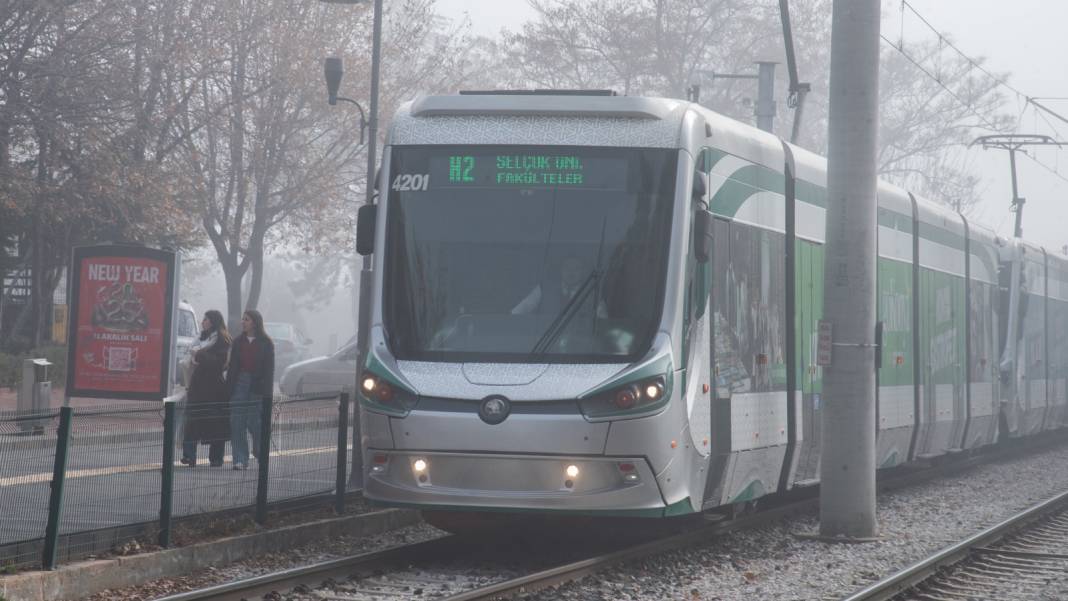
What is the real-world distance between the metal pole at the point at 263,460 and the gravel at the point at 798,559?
310cm

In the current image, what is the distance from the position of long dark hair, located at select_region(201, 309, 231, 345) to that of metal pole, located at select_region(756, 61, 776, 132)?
12.7 meters

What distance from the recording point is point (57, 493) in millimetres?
9820

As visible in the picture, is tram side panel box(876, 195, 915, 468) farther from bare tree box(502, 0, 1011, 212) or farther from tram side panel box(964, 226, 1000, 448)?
bare tree box(502, 0, 1011, 212)

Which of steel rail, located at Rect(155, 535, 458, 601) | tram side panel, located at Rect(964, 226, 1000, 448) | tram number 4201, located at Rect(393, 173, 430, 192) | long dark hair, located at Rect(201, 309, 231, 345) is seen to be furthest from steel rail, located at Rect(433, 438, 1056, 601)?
long dark hair, located at Rect(201, 309, 231, 345)

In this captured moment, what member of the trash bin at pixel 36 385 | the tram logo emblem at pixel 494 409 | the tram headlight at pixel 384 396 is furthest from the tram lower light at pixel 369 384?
the trash bin at pixel 36 385

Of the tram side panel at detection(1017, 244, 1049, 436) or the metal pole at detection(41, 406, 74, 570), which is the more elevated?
the tram side panel at detection(1017, 244, 1049, 436)

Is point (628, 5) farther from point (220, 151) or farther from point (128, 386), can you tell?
point (128, 386)

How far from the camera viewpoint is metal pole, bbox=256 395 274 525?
12.6m

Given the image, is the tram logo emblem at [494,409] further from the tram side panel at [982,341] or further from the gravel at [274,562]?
the tram side panel at [982,341]

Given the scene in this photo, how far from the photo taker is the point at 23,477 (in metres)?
9.63

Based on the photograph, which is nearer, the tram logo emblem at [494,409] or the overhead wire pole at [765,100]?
the tram logo emblem at [494,409]

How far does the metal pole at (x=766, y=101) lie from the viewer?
27.6 meters

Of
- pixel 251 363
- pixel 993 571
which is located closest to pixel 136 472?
pixel 251 363

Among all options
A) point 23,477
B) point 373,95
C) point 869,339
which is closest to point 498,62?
point 373,95
